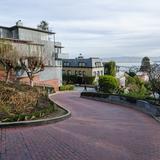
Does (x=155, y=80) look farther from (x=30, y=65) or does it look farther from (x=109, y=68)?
(x=109, y=68)

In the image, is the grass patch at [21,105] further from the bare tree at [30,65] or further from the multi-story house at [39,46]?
the multi-story house at [39,46]

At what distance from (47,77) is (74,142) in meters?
39.8

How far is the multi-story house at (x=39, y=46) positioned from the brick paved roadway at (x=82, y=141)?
91.6 ft

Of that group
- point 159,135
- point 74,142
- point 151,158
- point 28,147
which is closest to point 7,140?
point 28,147

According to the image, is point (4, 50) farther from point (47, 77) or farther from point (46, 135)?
point (46, 135)

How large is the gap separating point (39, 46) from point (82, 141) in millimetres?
37799

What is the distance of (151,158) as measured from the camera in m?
12.0

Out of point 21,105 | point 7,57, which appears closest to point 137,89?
point 7,57

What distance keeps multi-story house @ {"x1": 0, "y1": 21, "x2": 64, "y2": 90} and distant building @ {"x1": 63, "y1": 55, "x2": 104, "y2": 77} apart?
13.0m

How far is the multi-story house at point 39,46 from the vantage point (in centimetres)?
4738

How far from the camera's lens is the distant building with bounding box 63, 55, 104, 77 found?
244 feet

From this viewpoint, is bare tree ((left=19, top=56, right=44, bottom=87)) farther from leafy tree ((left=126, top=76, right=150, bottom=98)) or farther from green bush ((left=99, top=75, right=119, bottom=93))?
leafy tree ((left=126, top=76, right=150, bottom=98))

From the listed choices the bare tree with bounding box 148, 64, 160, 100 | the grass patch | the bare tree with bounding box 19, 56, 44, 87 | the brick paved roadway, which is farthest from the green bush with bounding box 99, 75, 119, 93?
the brick paved roadway

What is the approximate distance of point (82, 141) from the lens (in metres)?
14.3
